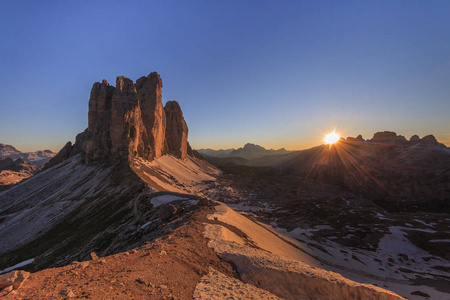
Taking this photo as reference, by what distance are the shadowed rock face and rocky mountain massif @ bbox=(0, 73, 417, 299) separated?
33023 millimetres

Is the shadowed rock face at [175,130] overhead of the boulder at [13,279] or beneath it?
overhead

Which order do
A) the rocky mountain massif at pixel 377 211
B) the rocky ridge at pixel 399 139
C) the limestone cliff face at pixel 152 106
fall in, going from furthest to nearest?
the rocky ridge at pixel 399 139 < the limestone cliff face at pixel 152 106 < the rocky mountain massif at pixel 377 211

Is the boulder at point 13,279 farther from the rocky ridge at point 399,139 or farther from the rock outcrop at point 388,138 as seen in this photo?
the rock outcrop at point 388,138

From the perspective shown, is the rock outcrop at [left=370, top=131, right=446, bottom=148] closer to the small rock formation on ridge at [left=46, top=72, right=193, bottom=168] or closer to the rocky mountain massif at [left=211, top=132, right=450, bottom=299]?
the rocky mountain massif at [left=211, top=132, right=450, bottom=299]

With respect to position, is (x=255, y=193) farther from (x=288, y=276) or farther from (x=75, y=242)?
(x=288, y=276)

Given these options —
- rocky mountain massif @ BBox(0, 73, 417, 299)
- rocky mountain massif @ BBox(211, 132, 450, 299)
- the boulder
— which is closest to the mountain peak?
rocky mountain massif @ BBox(0, 73, 417, 299)

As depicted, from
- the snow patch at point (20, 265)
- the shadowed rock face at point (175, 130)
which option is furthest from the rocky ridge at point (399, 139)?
the snow patch at point (20, 265)

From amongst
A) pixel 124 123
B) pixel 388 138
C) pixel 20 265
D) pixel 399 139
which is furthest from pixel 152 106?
pixel 399 139

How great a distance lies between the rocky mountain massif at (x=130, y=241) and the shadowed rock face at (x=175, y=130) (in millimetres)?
33023

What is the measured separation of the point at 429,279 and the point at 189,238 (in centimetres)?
3590

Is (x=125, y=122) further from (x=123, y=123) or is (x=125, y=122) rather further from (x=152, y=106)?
(x=152, y=106)

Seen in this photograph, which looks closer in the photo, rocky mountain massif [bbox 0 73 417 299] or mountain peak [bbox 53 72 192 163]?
rocky mountain massif [bbox 0 73 417 299]

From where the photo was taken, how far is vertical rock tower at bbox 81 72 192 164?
72.6 meters

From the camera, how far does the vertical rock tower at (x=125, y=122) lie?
2859 inches
